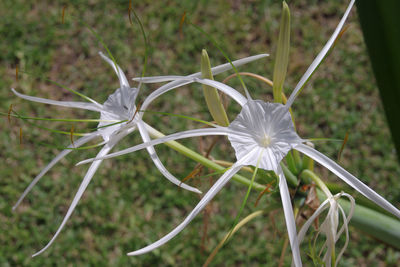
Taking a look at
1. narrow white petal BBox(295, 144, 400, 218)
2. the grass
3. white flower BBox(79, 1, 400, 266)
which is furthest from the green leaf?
the grass

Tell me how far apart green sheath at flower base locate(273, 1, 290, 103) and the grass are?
1.38 metres

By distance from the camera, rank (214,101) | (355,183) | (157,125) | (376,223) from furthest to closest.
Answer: (157,125), (376,223), (214,101), (355,183)

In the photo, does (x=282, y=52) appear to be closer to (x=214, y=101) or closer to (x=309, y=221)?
(x=214, y=101)

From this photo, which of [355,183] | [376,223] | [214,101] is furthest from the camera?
[376,223]

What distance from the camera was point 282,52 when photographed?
65cm

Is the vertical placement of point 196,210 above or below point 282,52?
A: below

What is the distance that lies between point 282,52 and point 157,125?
71.1 inches

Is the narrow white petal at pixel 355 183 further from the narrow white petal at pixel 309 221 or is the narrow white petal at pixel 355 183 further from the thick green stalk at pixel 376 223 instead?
the thick green stalk at pixel 376 223

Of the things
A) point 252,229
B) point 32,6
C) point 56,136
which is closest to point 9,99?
point 56,136

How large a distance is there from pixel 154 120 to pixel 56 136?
0.57m

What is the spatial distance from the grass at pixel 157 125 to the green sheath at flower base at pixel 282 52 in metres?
1.38

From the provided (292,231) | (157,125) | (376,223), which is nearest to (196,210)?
(292,231)

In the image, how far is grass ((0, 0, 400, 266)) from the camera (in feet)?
7.01

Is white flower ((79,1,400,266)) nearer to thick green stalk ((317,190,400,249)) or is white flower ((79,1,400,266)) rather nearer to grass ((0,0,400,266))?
thick green stalk ((317,190,400,249))
